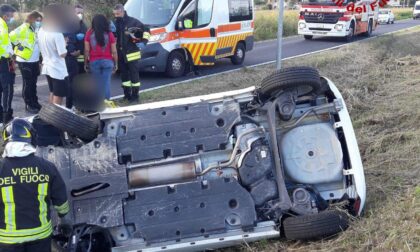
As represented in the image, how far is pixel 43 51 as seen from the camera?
Result: 6586 millimetres

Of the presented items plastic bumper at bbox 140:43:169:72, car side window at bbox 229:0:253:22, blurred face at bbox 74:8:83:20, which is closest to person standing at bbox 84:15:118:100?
blurred face at bbox 74:8:83:20

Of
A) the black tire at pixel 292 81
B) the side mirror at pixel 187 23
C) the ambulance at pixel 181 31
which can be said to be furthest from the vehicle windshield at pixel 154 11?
the black tire at pixel 292 81

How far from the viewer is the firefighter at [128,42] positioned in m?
Answer: 7.93

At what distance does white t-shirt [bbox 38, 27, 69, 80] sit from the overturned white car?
3091mm

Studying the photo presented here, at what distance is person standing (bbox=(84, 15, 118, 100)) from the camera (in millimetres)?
7125

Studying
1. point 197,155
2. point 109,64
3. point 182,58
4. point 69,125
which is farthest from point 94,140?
point 182,58

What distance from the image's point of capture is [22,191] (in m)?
2.96

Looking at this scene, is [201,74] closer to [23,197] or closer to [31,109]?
[31,109]

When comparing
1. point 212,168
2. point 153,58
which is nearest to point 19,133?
point 212,168

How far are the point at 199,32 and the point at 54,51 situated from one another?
546 cm

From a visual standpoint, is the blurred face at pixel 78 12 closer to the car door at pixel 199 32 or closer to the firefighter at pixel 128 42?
the firefighter at pixel 128 42

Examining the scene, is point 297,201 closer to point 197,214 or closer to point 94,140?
point 197,214

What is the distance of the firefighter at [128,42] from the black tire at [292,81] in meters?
4.59

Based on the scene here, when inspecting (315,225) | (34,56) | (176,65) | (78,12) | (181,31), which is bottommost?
(176,65)
